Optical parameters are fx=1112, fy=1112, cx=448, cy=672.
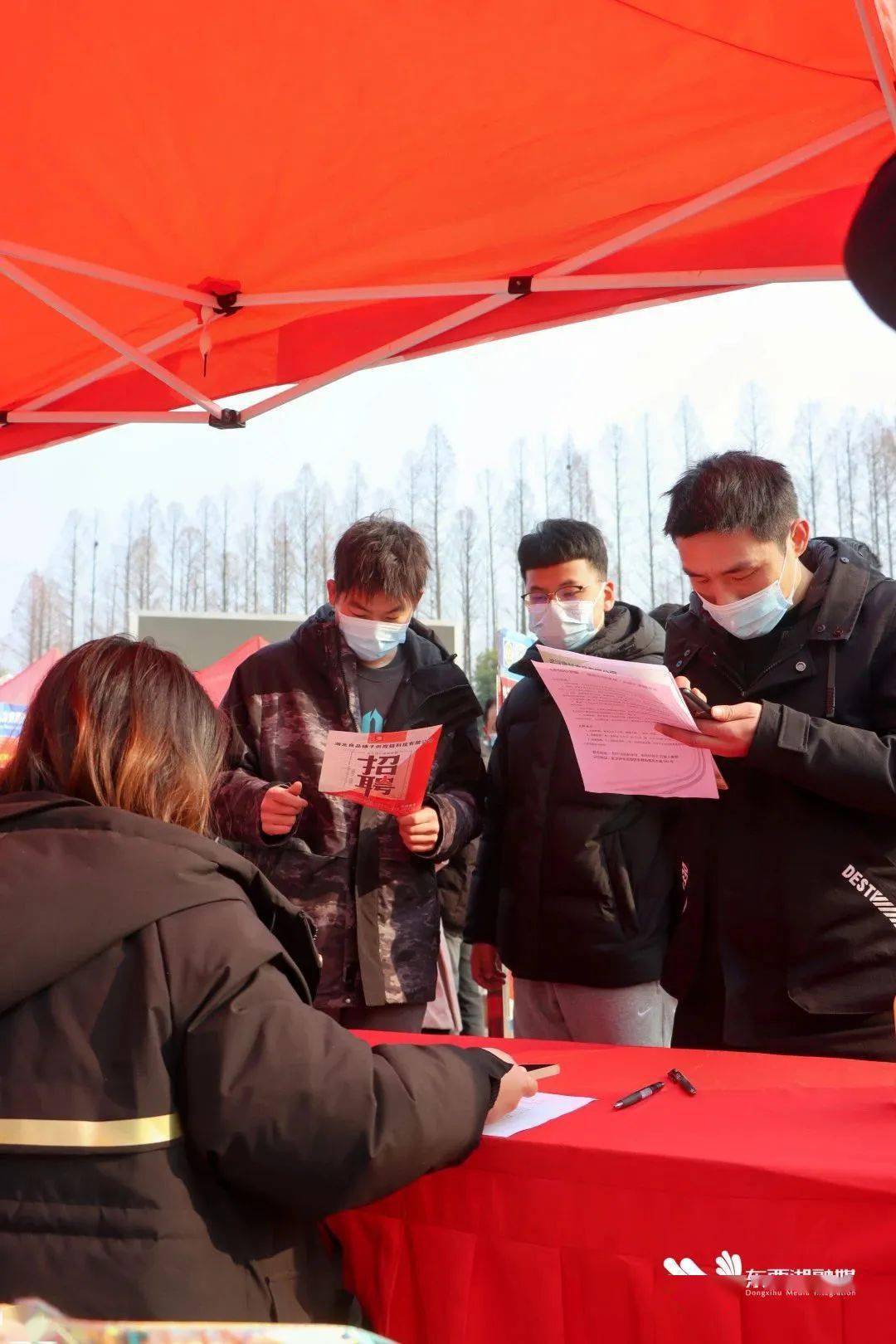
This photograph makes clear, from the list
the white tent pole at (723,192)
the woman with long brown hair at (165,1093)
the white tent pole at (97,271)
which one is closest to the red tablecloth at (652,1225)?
the woman with long brown hair at (165,1093)

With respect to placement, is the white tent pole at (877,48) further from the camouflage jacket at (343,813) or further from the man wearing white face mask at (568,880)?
the camouflage jacket at (343,813)

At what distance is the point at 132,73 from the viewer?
7.83ft

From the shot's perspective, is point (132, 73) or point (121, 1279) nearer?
point (121, 1279)

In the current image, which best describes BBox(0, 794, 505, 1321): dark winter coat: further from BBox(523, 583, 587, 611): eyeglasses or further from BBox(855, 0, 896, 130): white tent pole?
BBox(523, 583, 587, 611): eyeglasses

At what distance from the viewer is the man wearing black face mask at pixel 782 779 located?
1.99m

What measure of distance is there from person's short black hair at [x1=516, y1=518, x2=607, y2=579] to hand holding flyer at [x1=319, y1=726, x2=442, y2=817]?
0.83 m

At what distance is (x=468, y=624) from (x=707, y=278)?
1644 cm

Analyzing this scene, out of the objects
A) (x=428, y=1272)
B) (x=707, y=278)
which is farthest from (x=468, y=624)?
(x=428, y=1272)

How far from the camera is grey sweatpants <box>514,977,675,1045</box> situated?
2.67m

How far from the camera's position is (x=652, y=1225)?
131 cm

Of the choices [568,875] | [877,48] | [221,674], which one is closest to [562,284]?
[877,48]

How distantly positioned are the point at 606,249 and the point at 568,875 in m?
1.64

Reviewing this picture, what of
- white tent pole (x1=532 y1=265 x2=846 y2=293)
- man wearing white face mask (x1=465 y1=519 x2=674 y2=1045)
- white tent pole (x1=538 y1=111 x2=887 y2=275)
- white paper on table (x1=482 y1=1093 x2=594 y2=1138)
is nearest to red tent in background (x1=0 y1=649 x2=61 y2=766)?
man wearing white face mask (x1=465 y1=519 x2=674 y2=1045)

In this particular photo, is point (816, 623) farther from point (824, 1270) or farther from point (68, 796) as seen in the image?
point (68, 796)
